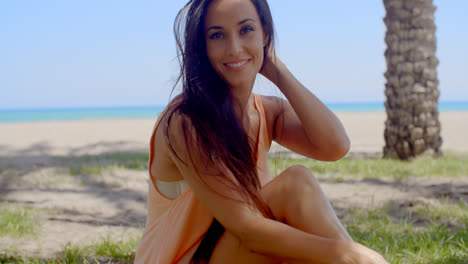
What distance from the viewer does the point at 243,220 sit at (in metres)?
1.79

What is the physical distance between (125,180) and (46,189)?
0.89 m

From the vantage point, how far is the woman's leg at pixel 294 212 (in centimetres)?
191

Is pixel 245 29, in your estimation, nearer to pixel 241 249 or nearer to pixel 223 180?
pixel 223 180

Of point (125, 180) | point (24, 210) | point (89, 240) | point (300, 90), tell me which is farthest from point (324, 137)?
point (125, 180)

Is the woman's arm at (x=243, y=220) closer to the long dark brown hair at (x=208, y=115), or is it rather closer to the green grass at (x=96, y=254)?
the long dark brown hair at (x=208, y=115)

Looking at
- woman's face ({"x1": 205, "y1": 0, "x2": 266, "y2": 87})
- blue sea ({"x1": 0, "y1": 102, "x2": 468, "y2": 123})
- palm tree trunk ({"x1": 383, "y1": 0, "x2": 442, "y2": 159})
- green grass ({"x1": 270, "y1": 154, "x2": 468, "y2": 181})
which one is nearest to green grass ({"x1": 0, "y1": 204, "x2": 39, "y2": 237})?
woman's face ({"x1": 205, "y1": 0, "x2": 266, "y2": 87})

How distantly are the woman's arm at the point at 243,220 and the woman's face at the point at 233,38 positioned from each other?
35 cm

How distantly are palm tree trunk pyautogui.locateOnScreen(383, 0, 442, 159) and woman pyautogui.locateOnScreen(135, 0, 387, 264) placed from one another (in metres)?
4.77

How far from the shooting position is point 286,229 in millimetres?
1788

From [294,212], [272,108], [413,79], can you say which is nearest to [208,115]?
[294,212]

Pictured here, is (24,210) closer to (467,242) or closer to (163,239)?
(163,239)

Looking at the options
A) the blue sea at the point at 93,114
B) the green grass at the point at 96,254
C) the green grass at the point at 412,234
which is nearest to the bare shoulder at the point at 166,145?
the green grass at the point at 96,254

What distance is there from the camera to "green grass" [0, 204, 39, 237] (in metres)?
3.41

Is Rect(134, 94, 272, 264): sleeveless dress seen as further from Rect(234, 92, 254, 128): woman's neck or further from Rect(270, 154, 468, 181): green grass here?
Rect(270, 154, 468, 181): green grass
